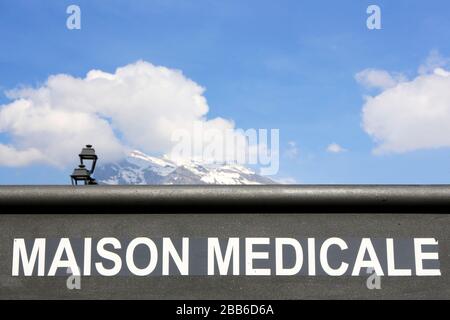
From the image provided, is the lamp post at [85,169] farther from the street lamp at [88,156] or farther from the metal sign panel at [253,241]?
the metal sign panel at [253,241]

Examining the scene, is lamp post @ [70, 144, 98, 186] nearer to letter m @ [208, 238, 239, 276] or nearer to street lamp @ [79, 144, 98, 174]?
street lamp @ [79, 144, 98, 174]

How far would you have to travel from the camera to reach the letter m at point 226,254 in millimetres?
2100

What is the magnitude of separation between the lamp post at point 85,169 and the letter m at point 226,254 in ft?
34.5

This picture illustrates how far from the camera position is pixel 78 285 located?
2150 mm

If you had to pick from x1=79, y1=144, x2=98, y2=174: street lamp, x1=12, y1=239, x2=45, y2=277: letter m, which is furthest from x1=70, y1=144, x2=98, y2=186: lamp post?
x1=12, y1=239, x2=45, y2=277: letter m

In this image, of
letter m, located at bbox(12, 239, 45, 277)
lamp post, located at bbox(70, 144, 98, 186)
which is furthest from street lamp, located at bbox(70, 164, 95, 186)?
letter m, located at bbox(12, 239, 45, 277)

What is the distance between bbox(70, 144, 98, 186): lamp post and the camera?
1259 cm

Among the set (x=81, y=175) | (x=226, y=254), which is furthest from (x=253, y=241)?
(x=81, y=175)

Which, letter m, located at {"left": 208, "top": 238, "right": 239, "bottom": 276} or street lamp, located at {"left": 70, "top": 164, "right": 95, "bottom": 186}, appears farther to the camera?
street lamp, located at {"left": 70, "top": 164, "right": 95, "bottom": 186}

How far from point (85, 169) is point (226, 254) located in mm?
11324

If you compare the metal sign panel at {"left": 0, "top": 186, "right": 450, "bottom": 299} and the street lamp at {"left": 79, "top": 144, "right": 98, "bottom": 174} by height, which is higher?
the street lamp at {"left": 79, "top": 144, "right": 98, "bottom": 174}

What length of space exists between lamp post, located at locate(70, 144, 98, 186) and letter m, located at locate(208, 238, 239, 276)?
34.5 feet

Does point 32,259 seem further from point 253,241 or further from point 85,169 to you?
point 85,169

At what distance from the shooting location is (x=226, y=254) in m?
2.11
